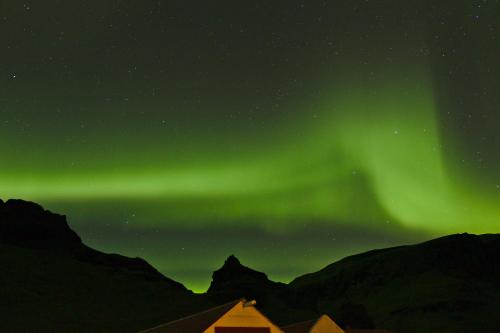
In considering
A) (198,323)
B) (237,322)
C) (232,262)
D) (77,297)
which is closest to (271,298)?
(77,297)

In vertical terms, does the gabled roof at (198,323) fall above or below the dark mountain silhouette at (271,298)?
below

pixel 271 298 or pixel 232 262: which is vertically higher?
pixel 232 262

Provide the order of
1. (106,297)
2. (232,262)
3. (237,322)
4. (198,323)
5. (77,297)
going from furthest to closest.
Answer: (232,262), (106,297), (77,297), (198,323), (237,322)

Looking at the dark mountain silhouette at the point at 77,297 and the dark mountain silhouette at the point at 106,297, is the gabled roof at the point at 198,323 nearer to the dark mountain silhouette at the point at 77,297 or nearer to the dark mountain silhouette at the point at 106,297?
the dark mountain silhouette at the point at 77,297

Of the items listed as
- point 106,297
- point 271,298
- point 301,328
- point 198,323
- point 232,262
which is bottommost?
point 198,323

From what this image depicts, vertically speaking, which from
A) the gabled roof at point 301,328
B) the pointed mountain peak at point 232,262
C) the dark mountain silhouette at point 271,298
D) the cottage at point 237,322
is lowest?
the cottage at point 237,322

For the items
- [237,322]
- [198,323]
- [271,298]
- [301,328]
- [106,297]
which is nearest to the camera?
[237,322]

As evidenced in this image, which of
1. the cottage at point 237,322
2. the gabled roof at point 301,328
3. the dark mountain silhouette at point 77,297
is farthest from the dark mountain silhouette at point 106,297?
the cottage at point 237,322

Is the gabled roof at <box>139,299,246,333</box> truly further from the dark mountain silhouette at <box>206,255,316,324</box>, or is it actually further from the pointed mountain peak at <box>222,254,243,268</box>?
the pointed mountain peak at <box>222,254,243,268</box>

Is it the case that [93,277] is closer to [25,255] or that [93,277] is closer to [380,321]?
[25,255]

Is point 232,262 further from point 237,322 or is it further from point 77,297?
point 237,322

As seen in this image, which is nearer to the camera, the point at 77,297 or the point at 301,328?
the point at 301,328

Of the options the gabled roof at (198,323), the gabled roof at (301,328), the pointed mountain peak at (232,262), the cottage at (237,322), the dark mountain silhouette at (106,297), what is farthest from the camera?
the pointed mountain peak at (232,262)

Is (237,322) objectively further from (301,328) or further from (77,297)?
(77,297)
